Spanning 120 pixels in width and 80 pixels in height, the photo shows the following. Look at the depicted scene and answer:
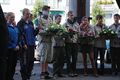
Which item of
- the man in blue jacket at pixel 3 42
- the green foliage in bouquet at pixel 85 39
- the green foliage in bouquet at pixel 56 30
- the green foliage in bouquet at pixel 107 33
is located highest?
the man in blue jacket at pixel 3 42

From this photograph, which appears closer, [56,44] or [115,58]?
[56,44]

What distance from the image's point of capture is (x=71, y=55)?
1177 centimetres

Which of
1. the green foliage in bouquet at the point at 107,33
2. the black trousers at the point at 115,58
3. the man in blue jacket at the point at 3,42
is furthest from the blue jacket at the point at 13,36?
the man in blue jacket at the point at 3,42

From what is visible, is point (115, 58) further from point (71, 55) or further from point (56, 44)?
point (56, 44)

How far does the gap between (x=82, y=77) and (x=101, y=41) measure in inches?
51.0

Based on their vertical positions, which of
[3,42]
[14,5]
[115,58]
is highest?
[3,42]

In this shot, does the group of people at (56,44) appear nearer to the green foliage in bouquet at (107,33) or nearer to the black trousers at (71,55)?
the black trousers at (71,55)

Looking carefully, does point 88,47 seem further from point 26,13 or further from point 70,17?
point 26,13

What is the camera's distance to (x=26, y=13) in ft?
33.8

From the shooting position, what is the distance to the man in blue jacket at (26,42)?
33.2ft

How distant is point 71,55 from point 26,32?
7.01ft

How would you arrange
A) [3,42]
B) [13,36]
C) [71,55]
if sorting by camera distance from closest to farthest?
1. [3,42]
2. [13,36]
3. [71,55]

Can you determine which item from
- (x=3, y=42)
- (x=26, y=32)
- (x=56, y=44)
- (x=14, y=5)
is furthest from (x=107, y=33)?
(x=14, y=5)

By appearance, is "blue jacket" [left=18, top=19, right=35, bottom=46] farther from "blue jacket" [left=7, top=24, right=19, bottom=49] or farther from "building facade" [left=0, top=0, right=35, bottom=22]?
"building facade" [left=0, top=0, right=35, bottom=22]
